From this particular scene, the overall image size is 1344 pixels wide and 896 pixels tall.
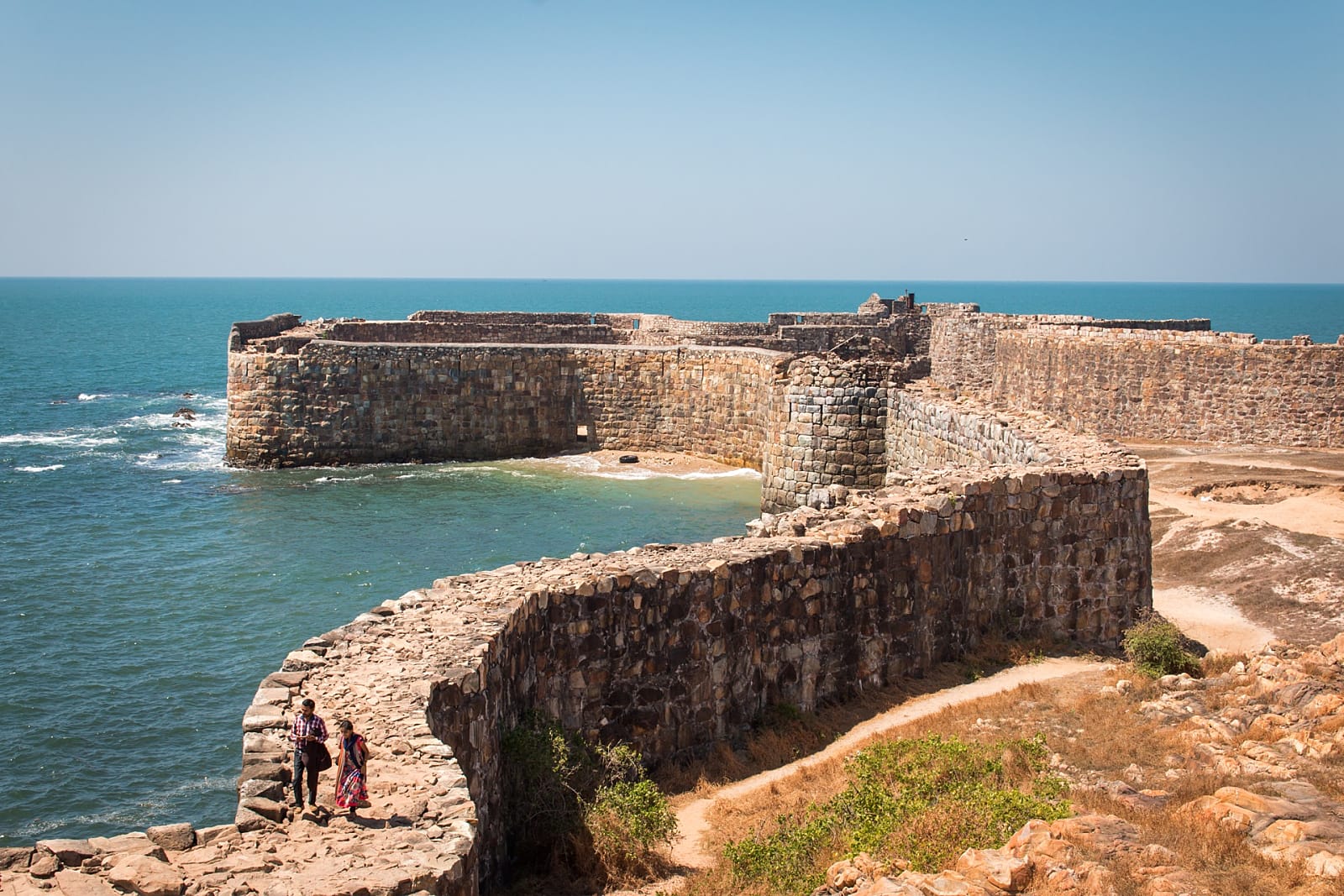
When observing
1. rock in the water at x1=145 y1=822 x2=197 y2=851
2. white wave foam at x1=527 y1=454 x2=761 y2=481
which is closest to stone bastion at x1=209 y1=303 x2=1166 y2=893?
rock in the water at x1=145 y1=822 x2=197 y2=851

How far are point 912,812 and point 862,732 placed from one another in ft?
10.7

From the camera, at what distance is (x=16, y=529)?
28547 mm

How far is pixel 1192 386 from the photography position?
32656 mm

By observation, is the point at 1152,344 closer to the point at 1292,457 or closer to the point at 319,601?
the point at 1292,457

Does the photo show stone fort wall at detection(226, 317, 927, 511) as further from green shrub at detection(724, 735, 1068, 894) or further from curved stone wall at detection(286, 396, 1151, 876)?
green shrub at detection(724, 735, 1068, 894)

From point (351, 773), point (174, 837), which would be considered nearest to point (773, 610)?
point (351, 773)

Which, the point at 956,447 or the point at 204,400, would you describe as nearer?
the point at 956,447

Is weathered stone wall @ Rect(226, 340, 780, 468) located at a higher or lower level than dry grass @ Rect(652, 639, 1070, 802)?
higher

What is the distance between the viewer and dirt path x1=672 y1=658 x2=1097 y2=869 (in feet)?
34.4

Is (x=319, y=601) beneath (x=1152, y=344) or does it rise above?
beneath

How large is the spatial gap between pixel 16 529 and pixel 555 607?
21.9 m

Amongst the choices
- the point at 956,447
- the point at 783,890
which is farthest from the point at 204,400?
the point at 783,890

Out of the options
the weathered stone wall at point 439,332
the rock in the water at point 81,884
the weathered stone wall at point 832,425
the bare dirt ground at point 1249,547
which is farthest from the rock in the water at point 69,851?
the weathered stone wall at point 439,332

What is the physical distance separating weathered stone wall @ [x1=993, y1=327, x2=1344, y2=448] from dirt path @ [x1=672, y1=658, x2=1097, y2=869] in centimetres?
1638
